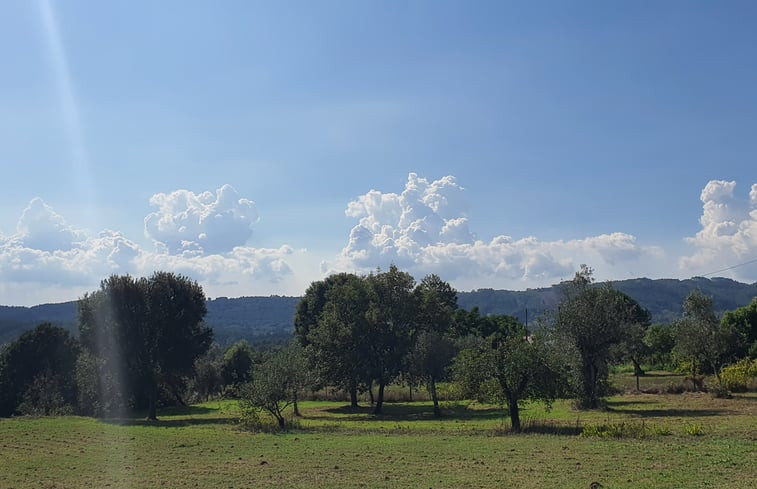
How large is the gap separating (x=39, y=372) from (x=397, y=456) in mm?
A: 64506

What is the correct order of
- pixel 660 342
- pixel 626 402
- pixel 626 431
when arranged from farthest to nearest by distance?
pixel 660 342
pixel 626 402
pixel 626 431

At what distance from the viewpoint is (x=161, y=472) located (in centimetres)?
2345

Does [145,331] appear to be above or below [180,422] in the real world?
above

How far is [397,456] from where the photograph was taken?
2592 centimetres

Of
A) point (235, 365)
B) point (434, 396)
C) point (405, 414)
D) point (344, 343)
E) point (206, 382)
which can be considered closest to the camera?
point (434, 396)

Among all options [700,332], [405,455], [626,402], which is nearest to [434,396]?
[626,402]

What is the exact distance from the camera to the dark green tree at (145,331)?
5628 centimetres

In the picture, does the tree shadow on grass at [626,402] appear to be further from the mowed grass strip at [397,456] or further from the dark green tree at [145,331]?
the dark green tree at [145,331]

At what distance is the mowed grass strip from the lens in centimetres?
2017

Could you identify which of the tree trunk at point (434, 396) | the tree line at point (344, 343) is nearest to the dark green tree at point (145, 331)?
the tree line at point (344, 343)

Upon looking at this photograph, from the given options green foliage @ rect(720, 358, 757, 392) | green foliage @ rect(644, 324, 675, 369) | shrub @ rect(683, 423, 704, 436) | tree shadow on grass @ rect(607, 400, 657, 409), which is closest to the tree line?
tree shadow on grass @ rect(607, 400, 657, 409)

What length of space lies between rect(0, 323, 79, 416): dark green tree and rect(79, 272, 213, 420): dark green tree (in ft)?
61.8

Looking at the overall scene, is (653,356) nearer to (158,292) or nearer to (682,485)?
(158,292)

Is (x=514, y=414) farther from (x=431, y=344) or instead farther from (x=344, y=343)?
(x=344, y=343)
